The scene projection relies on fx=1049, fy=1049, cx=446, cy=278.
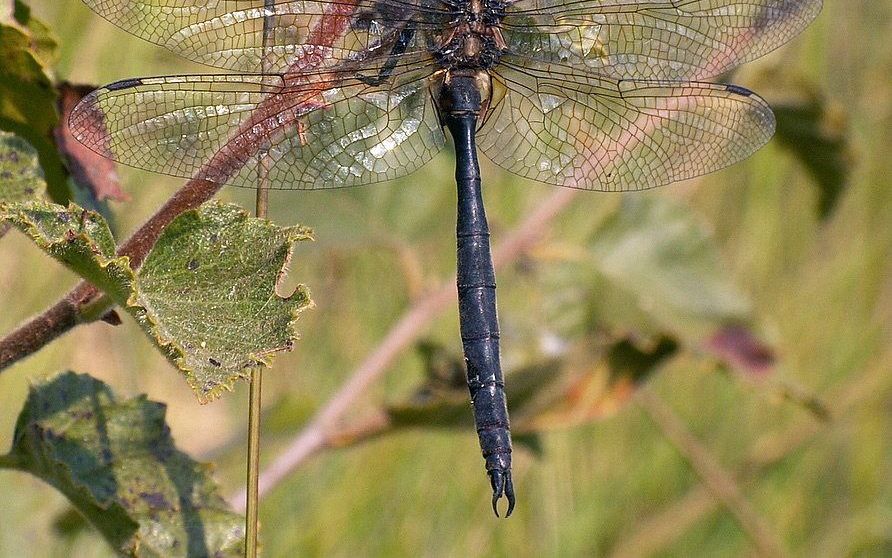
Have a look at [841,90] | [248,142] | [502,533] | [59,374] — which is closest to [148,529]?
[59,374]

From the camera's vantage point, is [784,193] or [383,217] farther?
[784,193]

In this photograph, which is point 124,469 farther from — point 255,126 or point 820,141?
point 820,141

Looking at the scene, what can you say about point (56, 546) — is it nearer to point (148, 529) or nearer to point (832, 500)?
point (148, 529)

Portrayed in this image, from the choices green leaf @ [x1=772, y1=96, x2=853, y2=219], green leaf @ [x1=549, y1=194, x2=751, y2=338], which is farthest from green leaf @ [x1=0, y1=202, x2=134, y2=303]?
green leaf @ [x1=772, y1=96, x2=853, y2=219]

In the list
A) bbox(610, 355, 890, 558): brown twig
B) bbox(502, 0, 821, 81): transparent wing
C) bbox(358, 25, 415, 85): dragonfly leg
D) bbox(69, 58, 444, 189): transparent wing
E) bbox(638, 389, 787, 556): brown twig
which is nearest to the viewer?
bbox(69, 58, 444, 189): transparent wing

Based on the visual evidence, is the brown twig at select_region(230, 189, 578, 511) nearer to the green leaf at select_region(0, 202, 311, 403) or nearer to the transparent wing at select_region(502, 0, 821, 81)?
the transparent wing at select_region(502, 0, 821, 81)

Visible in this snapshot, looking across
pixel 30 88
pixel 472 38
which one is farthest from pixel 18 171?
pixel 472 38

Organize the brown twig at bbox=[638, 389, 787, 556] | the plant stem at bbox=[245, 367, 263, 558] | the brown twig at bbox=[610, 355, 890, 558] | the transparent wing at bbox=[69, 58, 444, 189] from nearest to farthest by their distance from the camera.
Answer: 1. the plant stem at bbox=[245, 367, 263, 558]
2. the transparent wing at bbox=[69, 58, 444, 189]
3. the brown twig at bbox=[638, 389, 787, 556]
4. the brown twig at bbox=[610, 355, 890, 558]
